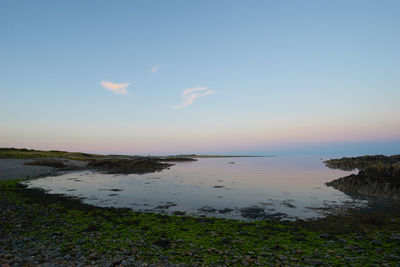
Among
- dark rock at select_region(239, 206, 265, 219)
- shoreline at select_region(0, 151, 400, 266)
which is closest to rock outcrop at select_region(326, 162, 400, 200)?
shoreline at select_region(0, 151, 400, 266)

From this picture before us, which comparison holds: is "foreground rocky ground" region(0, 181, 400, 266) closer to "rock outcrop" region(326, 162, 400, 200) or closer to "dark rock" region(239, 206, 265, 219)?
"dark rock" region(239, 206, 265, 219)

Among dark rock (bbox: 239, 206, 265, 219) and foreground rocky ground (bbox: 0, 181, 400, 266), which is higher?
foreground rocky ground (bbox: 0, 181, 400, 266)

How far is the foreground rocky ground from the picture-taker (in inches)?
345

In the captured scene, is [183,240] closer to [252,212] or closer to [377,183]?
[252,212]

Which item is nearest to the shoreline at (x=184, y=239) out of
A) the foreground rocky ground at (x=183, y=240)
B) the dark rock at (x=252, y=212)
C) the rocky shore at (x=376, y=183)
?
the foreground rocky ground at (x=183, y=240)

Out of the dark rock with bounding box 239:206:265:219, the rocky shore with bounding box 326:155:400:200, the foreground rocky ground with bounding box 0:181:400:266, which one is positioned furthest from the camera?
the rocky shore with bounding box 326:155:400:200

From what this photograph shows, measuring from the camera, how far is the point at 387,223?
1430 centimetres

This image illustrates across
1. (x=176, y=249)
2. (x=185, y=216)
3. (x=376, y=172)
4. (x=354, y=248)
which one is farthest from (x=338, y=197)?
(x=176, y=249)

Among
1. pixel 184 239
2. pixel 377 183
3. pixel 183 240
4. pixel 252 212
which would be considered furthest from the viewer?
pixel 377 183

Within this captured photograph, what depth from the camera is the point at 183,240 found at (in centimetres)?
1118

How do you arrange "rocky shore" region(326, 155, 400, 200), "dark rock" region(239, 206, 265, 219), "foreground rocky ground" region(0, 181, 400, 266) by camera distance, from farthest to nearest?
"rocky shore" region(326, 155, 400, 200)
"dark rock" region(239, 206, 265, 219)
"foreground rocky ground" region(0, 181, 400, 266)

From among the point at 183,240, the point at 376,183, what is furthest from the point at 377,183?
the point at 183,240

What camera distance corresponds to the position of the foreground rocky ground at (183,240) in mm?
8773

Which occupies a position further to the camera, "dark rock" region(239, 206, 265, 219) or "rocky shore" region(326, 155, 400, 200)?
"rocky shore" region(326, 155, 400, 200)
